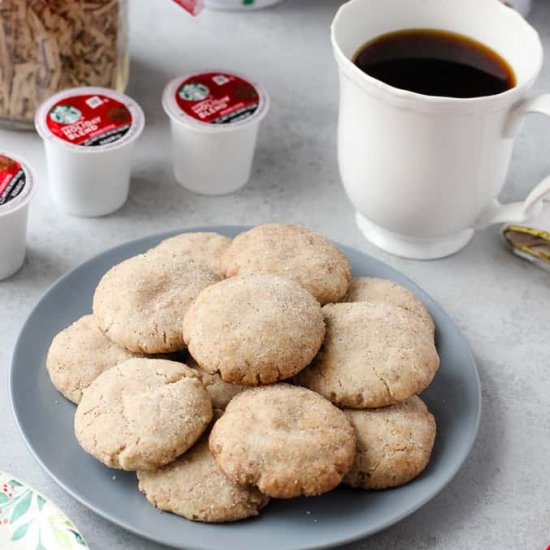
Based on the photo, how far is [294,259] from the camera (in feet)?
3.79

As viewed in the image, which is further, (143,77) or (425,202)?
(143,77)

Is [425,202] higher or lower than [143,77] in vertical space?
higher

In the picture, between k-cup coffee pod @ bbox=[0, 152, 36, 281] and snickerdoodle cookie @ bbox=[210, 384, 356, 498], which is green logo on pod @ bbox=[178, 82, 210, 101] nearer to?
k-cup coffee pod @ bbox=[0, 152, 36, 281]

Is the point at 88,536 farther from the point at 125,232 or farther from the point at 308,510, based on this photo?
the point at 125,232

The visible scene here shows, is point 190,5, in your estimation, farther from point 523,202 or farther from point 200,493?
point 200,493

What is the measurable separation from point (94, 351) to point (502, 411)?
1.53ft

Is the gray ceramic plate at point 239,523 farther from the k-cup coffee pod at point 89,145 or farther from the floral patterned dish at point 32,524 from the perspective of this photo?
the k-cup coffee pod at point 89,145

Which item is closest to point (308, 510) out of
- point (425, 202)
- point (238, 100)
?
point (425, 202)

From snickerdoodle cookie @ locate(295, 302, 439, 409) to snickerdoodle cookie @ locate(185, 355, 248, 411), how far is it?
0.07 metres

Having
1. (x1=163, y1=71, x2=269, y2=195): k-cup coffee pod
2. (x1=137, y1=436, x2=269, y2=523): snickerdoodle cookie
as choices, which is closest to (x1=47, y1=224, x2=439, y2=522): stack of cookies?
(x1=137, y1=436, x2=269, y2=523): snickerdoodle cookie

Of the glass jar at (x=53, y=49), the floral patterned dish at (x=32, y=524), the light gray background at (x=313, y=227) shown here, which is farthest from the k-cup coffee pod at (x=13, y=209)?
the floral patterned dish at (x=32, y=524)

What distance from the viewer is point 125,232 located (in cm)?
→ 138

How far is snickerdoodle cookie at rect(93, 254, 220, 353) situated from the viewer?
3.50 ft

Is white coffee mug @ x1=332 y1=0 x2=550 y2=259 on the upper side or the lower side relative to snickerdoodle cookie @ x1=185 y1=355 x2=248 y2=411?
upper
